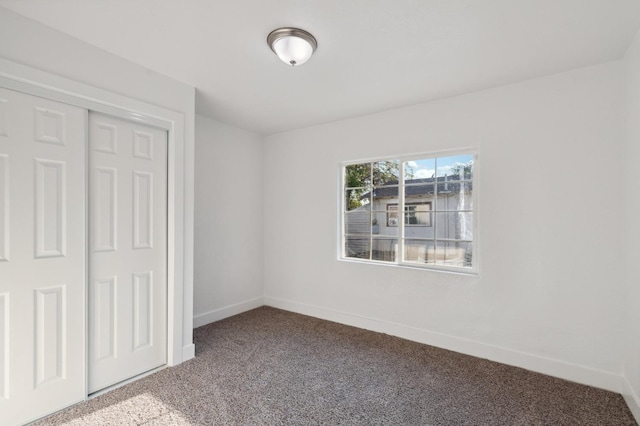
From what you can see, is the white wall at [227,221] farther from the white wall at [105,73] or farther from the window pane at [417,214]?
the window pane at [417,214]

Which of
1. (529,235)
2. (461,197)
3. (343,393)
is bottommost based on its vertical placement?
(343,393)

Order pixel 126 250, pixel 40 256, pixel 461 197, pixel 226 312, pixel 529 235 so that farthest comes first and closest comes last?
pixel 226 312, pixel 461 197, pixel 529 235, pixel 126 250, pixel 40 256

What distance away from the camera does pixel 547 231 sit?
8.48 feet

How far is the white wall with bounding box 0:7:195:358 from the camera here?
188 centimetres

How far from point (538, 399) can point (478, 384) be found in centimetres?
39

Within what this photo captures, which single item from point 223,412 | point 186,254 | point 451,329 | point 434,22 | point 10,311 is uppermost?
point 434,22

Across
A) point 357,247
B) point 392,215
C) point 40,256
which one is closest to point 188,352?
point 40,256

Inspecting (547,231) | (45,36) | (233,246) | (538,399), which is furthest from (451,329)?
(45,36)

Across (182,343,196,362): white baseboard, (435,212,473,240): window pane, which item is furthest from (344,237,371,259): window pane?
(182,343,196,362): white baseboard

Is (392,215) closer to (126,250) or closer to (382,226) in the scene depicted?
(382,226)

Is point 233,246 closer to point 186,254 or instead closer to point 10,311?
point 186,254

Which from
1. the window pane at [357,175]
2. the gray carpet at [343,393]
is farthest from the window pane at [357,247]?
the gray carpet at [343,393]

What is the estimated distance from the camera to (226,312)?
13.0 feet

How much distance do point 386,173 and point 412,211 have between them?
0.56 m
